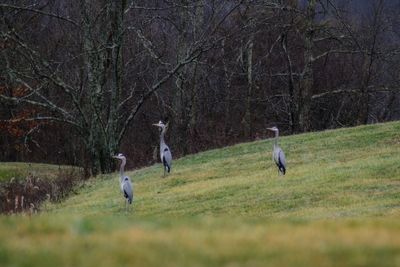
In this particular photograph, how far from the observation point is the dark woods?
3484 cm

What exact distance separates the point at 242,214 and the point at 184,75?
1047 inches

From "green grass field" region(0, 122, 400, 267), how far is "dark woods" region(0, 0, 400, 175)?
7.13 m

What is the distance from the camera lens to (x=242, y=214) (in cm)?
1750

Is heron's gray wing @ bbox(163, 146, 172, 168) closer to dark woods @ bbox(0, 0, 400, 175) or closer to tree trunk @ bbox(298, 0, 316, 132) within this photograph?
dark woods @ bbox(0, 0, 400, 175)

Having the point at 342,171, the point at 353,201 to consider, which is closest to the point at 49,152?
the point at 342,171

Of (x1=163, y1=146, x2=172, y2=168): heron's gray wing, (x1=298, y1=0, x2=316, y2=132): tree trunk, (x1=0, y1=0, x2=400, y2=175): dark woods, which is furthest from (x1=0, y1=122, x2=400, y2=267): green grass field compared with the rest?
(x1=298, y1=0, x2=316, y2=132): tree trunk

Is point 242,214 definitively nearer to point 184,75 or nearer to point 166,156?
point 166,156

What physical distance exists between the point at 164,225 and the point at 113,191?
55.6 feet

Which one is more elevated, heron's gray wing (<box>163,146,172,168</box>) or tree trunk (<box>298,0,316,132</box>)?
tree trunk (<box>298,0,316,132</box>)

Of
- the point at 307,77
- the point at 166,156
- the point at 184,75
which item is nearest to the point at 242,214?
the point at 166,156

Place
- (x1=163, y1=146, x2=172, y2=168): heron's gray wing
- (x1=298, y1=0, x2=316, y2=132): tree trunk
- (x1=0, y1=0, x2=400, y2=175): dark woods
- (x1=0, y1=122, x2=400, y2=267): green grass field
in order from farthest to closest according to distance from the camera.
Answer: (x1=298, y1=0, x2=316, y2=132): tree trunk < (x1=0, y1=0, x2=400, y2=175): dark woods < (x1=163, y1=146, x2=172, y2=168): heron's gray wing < (x1=0, y1=122, x2=400, y2=267): green grass field

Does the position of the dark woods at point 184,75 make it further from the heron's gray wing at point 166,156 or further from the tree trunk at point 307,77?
the heron's gray wing at point 166,156

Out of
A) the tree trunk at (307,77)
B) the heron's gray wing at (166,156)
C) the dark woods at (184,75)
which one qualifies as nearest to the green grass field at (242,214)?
the heron's gray wing at (166,156)

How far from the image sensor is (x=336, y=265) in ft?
19.9
